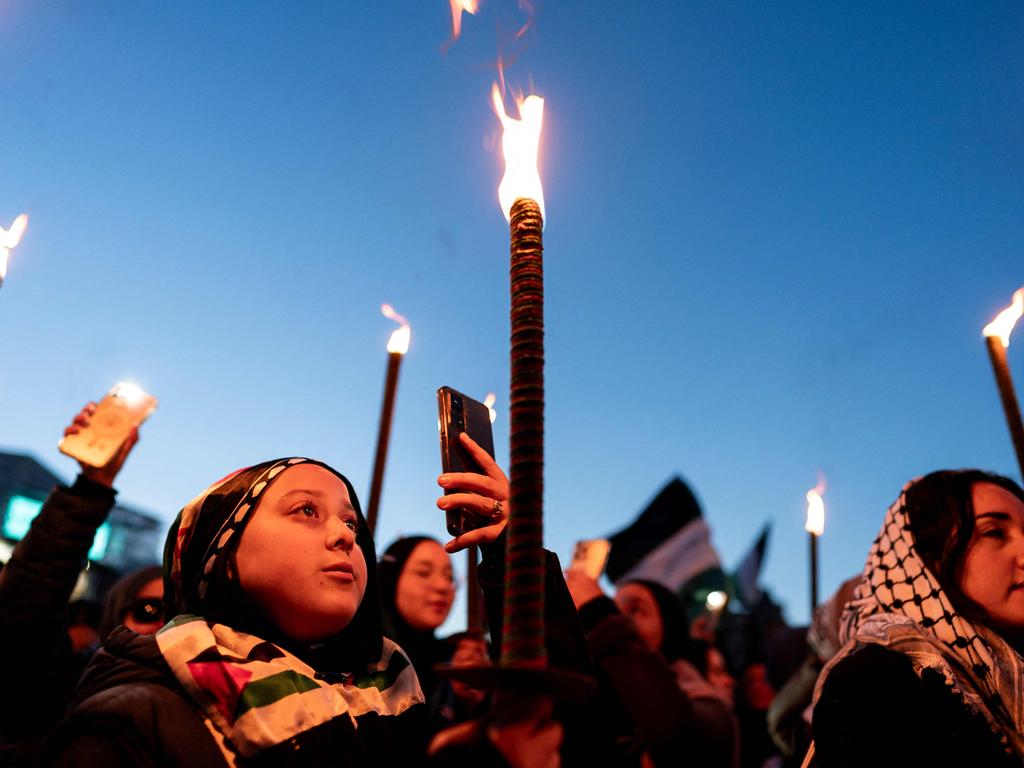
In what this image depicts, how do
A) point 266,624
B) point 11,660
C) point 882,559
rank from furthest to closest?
1. point 882,559
2. point 11,660
3. point 266,624

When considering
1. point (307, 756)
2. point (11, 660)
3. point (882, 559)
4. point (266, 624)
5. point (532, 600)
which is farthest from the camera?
point (882, 559)

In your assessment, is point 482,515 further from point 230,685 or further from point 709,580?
point 709,580

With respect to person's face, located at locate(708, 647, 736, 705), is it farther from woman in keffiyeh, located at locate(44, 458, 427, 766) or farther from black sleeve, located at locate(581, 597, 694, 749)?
woman in keffiyeh, located at locate(44, 458, 427, 766)

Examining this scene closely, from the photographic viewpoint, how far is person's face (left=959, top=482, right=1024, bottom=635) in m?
2.94

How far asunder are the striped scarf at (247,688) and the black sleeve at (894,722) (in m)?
1.57

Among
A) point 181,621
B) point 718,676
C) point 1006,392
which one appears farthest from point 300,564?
point 718,676

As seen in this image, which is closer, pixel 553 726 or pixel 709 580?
pixel 553 726

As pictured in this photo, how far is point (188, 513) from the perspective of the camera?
8.35 ft

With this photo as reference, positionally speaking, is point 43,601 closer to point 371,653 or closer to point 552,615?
point 371,653

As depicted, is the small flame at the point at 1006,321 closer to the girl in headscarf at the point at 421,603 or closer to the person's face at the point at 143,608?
the girl in headscarf at the point at 421,603

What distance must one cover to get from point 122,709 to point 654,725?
9.40ft

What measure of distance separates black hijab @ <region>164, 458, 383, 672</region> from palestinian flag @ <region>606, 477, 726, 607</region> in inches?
334

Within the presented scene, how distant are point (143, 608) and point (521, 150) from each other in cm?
332

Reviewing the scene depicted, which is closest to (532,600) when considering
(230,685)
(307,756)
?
(307,756)
